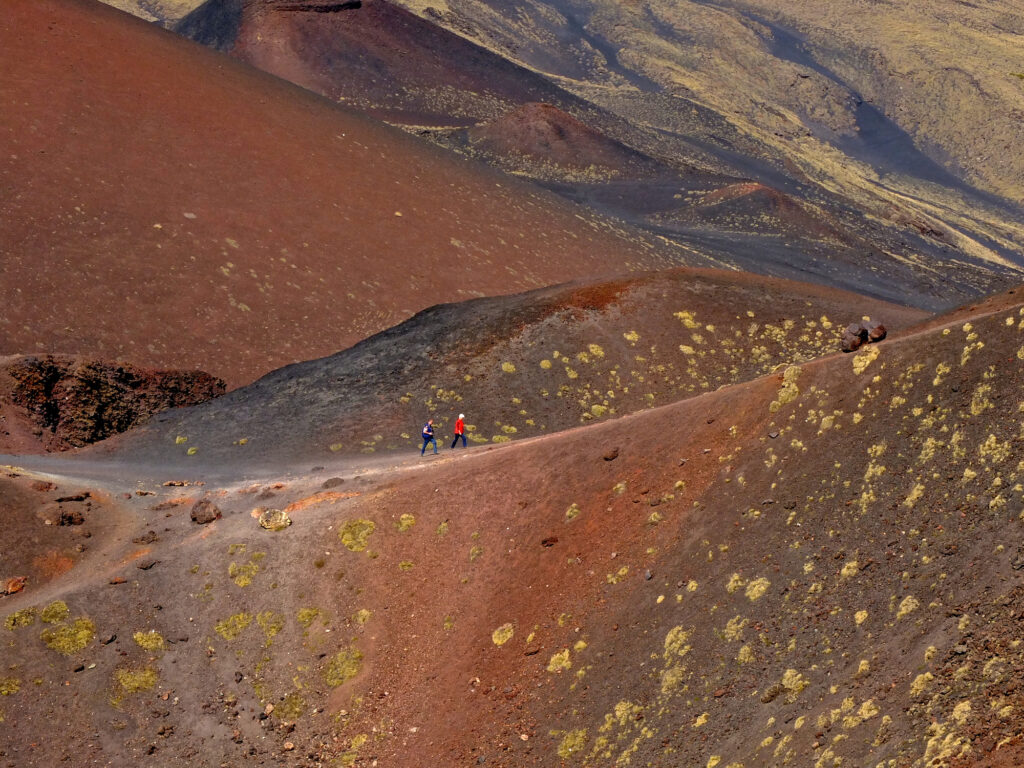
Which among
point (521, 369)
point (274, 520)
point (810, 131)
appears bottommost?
point (274, 520)

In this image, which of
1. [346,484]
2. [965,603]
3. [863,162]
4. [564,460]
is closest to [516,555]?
[564,460]

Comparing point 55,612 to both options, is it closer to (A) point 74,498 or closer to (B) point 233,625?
(B) point 233,625

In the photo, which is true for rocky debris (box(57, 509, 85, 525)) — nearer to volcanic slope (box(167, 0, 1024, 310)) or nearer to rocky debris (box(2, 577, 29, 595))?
rocky debris (box(2, 577, 29, 595))

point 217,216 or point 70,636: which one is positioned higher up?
point 70,636

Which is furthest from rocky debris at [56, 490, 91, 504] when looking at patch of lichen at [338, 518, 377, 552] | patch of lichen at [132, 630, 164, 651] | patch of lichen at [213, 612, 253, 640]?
patch of lichen at [338, 518, 377, 552]

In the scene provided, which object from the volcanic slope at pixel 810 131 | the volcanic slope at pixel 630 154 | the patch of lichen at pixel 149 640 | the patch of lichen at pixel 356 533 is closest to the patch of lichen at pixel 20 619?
the patch of lichen at pixel 149 640

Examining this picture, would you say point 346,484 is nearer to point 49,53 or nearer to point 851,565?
point 851,565

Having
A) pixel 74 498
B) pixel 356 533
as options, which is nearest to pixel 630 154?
pixel 74 498
